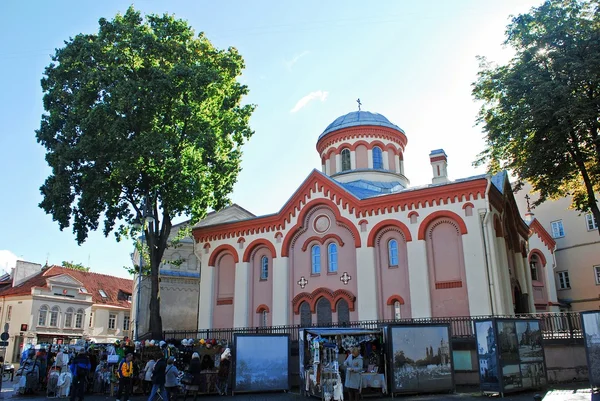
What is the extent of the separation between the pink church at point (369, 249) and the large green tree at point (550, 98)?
2308 mm

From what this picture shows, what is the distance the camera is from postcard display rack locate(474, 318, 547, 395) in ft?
50.7

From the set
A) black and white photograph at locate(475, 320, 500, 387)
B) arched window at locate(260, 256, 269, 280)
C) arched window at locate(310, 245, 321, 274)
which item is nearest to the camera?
black and white photograph at locate(475, 320, 500, 387)

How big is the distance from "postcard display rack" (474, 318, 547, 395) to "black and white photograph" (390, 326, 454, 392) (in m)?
1.11

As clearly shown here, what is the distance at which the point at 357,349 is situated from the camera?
15820 mm

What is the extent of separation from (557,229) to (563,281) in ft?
12.8

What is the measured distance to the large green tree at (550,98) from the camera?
21.0 m

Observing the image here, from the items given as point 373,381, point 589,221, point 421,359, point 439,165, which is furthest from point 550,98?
point 589,221

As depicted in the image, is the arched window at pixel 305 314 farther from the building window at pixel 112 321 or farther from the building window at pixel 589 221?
the building window at pixel 112 321

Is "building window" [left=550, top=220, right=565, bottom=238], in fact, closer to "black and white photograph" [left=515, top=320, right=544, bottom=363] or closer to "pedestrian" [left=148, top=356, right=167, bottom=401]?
"black and white photograph" [left=515, top=320, right=544, bottom=363]

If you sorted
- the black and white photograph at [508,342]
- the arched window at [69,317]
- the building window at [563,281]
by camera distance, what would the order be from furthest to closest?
the arched window at [69,317], the building window at [563,281], the black and white photograph at [508,342]

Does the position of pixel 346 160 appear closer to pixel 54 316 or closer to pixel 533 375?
pixel 533 375

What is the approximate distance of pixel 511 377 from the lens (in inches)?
613

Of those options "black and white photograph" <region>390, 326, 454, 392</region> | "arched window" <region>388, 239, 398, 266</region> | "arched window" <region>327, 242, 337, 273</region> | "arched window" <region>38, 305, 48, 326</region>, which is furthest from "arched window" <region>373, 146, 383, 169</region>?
"arched window" <region>38, 305, 48, 326</region>

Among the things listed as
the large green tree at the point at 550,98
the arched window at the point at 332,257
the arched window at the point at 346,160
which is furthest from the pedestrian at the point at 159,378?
the arched window at the point at 346,160
